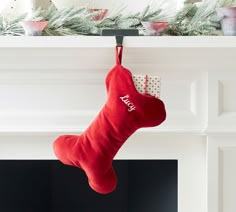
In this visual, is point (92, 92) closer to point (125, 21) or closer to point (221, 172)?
point (125, 21)

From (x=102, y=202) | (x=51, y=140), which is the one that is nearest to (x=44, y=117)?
(x=51, y=140)

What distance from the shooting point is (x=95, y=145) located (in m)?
1.23

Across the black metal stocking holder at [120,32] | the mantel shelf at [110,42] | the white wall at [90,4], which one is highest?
the white wall at [90,4]

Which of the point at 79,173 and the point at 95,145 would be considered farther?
the point at 79,173

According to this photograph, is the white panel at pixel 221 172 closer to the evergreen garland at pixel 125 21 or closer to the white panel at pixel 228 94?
the white panel at pixel 228 94

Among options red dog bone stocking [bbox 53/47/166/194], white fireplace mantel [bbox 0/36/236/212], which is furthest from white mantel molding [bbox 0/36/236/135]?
red dog bone stocking [bbox 53/47/166/194]

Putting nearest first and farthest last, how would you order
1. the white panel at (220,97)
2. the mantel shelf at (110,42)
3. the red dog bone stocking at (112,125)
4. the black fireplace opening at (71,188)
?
1. the red dog bone stocking at (112,125)
2. the mantel shelf at (110,42)
3. the white panel at (220,97)
4. the black fireplace opening at (71,188)

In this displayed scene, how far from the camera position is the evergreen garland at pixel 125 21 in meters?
1.38

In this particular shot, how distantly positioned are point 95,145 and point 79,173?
42cm

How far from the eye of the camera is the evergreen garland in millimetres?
1376

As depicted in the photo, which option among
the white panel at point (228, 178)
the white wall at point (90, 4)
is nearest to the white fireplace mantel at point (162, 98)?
the white panel at point (228, 178)

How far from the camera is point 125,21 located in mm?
1393

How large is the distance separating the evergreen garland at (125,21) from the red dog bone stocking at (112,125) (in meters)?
0.16

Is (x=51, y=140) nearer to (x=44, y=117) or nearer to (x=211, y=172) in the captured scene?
(x=44, y=117)
